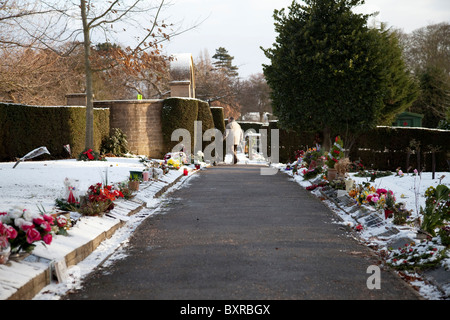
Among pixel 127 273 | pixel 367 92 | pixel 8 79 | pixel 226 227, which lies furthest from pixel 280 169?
pixel 127 273

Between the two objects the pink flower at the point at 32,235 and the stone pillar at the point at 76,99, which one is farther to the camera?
the stone pillar at the point at 76,99

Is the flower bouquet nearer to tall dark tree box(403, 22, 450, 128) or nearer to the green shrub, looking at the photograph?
the green shrub

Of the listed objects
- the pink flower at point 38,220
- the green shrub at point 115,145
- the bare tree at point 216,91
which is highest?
the bare tree at point 216,91

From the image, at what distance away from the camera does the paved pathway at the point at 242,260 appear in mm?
4625

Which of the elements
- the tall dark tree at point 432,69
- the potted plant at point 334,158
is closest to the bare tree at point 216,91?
the tall dark tree at point 432,69

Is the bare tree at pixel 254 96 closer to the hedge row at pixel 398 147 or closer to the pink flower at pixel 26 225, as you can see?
the hedge row at pixel 398 147

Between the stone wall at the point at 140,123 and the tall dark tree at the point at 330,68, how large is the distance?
735cm

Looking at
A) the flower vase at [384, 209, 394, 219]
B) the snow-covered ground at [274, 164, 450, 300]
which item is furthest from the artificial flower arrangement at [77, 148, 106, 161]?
the flower vase at [384, 209, 394, 219]

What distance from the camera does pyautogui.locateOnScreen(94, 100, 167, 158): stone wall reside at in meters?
23.0

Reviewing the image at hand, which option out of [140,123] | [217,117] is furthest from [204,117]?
[140,123]

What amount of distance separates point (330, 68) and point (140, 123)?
33.2 ft

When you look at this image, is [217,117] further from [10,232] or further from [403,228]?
[10,232]

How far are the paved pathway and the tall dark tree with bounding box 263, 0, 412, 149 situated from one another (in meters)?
8.75

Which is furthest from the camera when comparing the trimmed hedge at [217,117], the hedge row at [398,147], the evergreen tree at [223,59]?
the evergreen tree at [223,59]
